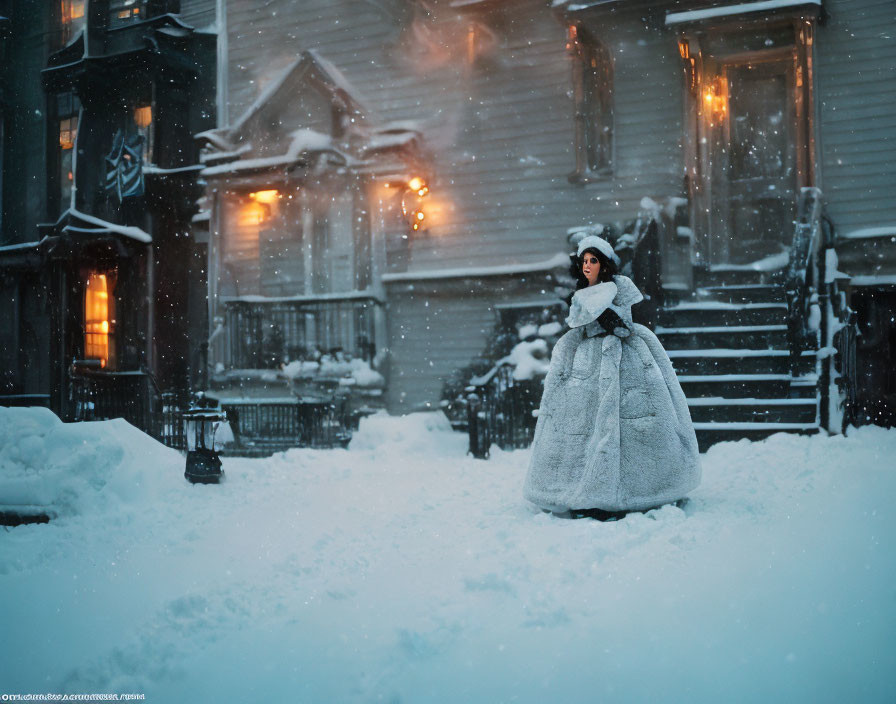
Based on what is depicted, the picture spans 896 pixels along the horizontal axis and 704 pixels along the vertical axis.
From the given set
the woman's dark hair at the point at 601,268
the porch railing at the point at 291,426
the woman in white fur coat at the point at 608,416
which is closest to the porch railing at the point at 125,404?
the porch railing at the point at 291,426

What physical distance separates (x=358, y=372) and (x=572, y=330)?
664 centimetres

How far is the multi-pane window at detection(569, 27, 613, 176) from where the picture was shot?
35.2 feet

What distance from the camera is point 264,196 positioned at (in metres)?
12.6

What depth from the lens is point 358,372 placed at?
11.0 metres

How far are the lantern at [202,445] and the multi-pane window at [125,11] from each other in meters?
12.2

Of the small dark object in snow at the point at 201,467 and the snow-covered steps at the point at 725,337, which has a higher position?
the snow-covered steps at the point at 725,337

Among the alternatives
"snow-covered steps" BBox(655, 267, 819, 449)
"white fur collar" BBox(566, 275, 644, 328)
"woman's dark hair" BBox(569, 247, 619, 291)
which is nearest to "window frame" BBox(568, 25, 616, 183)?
"snow-covered steps" BBox(655, 267, 819, 449)

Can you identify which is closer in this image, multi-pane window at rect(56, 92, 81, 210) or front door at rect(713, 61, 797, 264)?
front door at rect(713, 61, 797, 264)

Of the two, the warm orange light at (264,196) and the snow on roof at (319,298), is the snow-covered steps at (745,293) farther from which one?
the warm orange light at (264,196)

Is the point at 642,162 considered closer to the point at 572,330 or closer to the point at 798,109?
the point at 798,109

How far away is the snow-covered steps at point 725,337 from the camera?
780 centimetres

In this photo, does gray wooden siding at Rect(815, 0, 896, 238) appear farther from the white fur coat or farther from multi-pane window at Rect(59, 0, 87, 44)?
multi-pane window at Rect(59, 0, 87, 44)

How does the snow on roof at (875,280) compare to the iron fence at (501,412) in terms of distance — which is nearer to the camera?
the iron fence at (501,412)

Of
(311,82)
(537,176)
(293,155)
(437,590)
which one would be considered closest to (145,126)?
(311,82)
